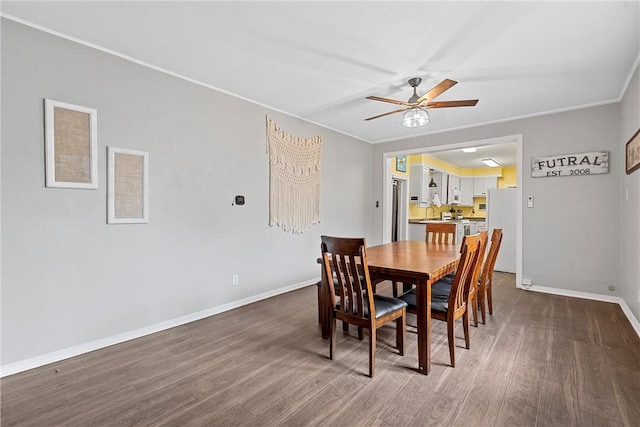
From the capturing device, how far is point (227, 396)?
1854mm

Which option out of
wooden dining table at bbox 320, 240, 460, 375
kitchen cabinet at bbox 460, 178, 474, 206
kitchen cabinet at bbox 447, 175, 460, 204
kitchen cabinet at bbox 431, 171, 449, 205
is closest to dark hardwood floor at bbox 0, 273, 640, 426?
wooden dining table at bbox 320, 240, 460, 375

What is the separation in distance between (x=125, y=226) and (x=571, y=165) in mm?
5204

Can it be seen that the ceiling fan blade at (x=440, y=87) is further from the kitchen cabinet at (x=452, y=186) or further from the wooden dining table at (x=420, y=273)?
the kitchen cabinet at (x=452, y=186)

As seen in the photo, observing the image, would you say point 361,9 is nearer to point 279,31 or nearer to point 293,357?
point 279,31

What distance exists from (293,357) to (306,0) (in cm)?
253

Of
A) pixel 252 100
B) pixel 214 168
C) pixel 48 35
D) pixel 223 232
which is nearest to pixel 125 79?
pixel 48 35

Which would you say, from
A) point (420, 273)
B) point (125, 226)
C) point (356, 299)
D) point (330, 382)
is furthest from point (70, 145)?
point (420, 273)

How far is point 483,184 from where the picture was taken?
8.67 metres

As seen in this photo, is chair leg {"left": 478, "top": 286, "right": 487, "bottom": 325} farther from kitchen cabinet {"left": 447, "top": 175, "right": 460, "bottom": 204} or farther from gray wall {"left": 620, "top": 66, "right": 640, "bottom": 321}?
kitchen cabinet {"left": 447, "top": 175, "right": 460, "bottom": 204}

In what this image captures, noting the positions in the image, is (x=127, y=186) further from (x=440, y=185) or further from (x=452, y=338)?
(x=440, y=185)

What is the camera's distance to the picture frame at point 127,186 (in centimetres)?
252

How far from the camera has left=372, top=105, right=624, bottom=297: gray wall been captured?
3.67 m

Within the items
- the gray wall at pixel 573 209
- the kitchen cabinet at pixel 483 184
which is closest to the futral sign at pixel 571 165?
the gray wall at pixel 573 209

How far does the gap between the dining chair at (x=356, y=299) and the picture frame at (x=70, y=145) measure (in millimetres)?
1981
